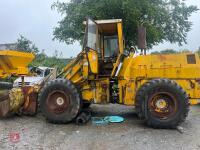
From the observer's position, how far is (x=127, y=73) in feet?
29.0

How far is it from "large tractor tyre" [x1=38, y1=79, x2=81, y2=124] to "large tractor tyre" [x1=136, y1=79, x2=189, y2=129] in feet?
5.22

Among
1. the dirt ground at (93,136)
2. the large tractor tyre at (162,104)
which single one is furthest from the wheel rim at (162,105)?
the dirt ground at (93,136)

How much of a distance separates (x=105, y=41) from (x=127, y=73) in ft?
5.07

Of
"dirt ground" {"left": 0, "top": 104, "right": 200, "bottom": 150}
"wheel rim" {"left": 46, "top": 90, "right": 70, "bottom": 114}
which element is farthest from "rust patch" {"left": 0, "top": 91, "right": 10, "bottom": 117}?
Result: "wheel rim" {"left": 46, "top": 90, "right": 70, "bottom": 114}

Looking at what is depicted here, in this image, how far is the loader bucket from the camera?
387 inches

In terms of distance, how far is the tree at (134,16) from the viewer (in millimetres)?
19906

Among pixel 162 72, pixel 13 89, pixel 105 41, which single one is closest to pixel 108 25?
pixel 105 41

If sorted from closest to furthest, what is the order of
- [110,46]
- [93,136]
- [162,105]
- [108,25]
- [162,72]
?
[93,136], [162,105], [162,72], [108,25], [110,46]

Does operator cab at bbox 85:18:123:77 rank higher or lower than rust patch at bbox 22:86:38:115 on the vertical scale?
higher

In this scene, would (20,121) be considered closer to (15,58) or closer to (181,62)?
(15,58)

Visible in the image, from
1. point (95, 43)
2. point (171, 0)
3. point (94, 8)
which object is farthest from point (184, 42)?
point (95, 43)

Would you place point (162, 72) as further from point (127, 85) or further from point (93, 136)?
point (93, 136)

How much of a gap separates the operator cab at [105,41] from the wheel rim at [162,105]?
1.59 m

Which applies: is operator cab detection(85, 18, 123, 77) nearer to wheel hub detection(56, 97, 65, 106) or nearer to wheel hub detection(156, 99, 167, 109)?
wheel hub detection(56, 97, 65, 106)
